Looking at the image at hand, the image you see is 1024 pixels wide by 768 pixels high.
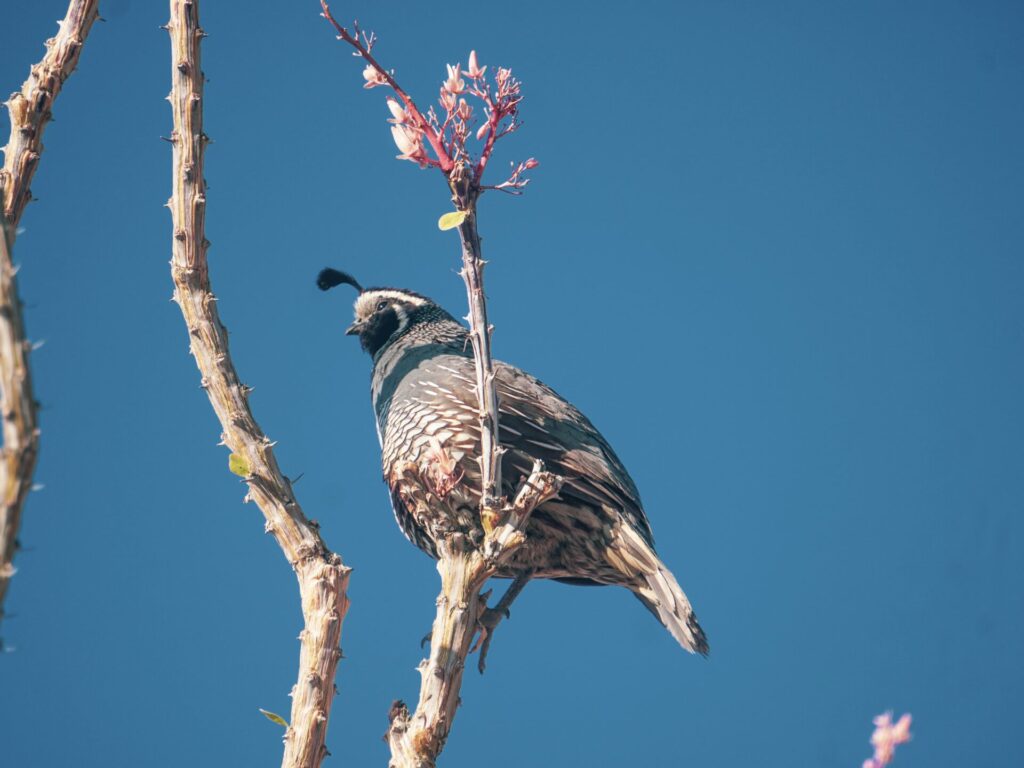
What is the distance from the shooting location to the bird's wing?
15.9 ft

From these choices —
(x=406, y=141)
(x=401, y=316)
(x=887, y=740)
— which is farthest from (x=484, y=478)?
(x=401, y=316)

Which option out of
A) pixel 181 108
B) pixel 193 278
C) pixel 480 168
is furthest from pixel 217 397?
pixel 480 168

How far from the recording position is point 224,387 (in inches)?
141

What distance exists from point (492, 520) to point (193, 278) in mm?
1164

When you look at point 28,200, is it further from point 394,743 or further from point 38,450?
point 38,450

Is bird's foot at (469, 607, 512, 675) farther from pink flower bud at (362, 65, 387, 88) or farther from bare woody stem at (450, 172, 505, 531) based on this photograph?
pink flower bud at (362, 65, 387, 88)

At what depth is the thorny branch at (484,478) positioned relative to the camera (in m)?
2.94

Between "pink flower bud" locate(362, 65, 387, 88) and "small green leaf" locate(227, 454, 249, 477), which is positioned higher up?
"pink flower bud" locate(362, 65, 387, 88)

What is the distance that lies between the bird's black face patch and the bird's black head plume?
1.05ft

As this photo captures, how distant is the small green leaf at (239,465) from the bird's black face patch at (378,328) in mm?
3078

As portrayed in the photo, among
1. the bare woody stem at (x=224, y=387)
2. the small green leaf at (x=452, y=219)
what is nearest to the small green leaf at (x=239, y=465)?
the bare woody stem at (x=224, y=387)

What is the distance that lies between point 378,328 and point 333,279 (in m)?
0.54

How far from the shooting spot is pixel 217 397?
3564 millimetres

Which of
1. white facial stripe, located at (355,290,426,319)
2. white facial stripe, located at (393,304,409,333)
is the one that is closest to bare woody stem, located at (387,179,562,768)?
white facial stripe, located at (393,304,409,333)
